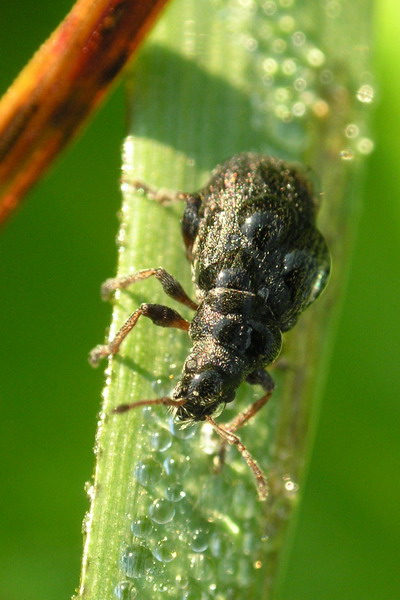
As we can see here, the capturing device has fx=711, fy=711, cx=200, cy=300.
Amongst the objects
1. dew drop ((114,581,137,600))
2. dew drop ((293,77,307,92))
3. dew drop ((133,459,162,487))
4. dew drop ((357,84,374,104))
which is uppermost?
dew drop ((293,77,307,92))

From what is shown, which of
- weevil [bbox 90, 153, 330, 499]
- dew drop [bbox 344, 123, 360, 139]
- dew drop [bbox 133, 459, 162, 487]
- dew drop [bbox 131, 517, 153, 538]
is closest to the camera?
dew drop [bbox 131, 517, 153, 538]

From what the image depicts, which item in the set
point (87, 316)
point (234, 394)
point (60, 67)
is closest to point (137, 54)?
point (60, 67)

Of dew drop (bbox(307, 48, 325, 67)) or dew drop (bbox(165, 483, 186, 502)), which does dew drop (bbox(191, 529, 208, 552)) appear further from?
dew drop (bbox(307, 48, 325, 67))

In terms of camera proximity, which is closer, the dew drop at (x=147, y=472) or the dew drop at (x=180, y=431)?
the dew drop at (x=147, y=472)

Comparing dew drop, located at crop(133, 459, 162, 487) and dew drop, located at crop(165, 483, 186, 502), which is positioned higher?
dew drop, located at crop(133, 459, 162, 487)

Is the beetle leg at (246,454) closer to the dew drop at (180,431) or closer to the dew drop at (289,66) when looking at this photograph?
the dew drop at (180,431)

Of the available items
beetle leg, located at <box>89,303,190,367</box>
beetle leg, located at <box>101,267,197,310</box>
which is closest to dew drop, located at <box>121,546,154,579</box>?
beetle leg, located at <box>89,303,190,367</box>

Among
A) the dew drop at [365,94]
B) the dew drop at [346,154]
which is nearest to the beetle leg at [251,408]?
the dew drop at [346,154]

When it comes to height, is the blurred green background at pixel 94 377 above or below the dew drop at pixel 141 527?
above
